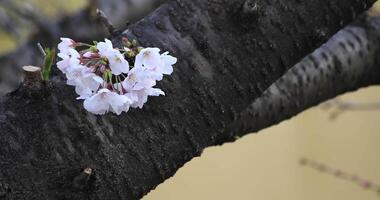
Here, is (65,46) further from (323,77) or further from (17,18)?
(17,18)

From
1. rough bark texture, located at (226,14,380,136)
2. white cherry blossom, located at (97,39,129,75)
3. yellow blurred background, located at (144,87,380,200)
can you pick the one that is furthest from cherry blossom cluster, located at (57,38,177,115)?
yellow blurred background, located at (144,87,380,200)

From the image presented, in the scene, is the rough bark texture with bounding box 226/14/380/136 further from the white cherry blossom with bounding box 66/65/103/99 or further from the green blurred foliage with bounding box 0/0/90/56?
the green blurred foliage with bounding box 0/0/90/56

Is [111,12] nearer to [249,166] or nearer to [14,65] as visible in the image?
[14,65]

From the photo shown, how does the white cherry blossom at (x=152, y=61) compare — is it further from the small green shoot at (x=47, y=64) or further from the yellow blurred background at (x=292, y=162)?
the yellow blurred background at (x=292, y=162)

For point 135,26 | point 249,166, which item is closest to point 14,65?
point 135,26

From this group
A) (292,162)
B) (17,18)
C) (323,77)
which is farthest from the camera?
(292,162)

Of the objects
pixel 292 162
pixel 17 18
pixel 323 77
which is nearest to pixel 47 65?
pixel 323 77
